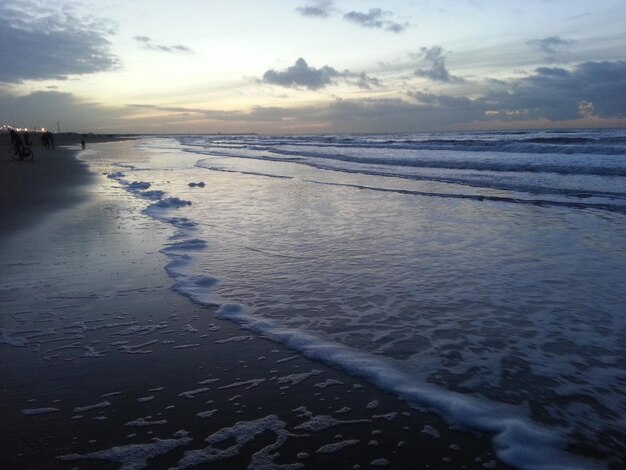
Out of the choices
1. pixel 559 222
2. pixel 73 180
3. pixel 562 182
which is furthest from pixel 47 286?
pixel 562 182

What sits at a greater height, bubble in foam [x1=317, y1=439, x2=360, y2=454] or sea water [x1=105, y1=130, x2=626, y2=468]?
sea water [x1=105, y1=130, x2=626, y2=468]

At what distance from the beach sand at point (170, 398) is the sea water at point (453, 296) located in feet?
0.90

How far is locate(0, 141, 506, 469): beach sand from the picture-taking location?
8.89ft

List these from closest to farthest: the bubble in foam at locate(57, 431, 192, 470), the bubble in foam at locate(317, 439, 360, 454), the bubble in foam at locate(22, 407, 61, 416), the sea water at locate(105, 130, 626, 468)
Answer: the bubble in foam at locate(57, 431, 192, 470) < the bubble in foam at locate(317, 439, 360, 454) < the bubble in foam at locate(22, 407, 61, 416) < the sea water at locate(105, 130, 626, 468)

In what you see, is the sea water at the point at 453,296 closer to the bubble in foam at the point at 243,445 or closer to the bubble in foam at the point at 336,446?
the bubble in foam at the point at 336,446

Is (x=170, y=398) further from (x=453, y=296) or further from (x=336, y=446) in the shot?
(x=453, y=296)

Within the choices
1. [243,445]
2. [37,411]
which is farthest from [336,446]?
[37,411]

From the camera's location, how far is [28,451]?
2.68m

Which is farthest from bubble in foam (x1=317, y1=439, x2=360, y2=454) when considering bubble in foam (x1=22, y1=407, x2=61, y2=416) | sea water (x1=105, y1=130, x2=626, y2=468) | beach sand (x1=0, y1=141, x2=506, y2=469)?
bubble in foam (x1=22, y1=407, x2=61, y2=416)

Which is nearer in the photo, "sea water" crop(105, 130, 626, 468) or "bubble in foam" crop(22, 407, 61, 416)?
"bubble in foam" crop(22, 407, 61, 416)

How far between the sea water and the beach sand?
273mm

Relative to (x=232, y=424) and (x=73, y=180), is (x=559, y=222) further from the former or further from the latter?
(x=73, y=180)

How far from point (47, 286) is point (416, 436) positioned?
478cm

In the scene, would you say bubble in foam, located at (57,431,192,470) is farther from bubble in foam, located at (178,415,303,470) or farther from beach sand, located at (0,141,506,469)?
bubble in foam, located at (178,415,303,470)
